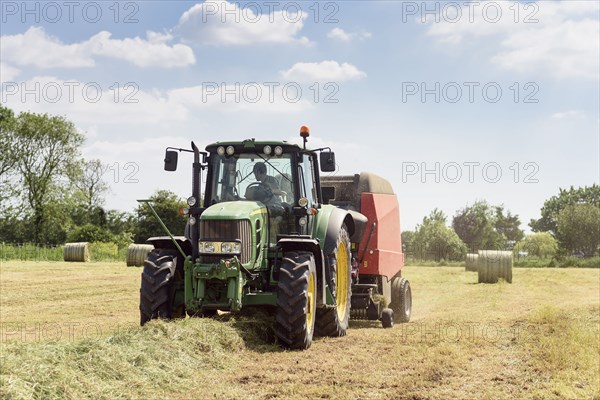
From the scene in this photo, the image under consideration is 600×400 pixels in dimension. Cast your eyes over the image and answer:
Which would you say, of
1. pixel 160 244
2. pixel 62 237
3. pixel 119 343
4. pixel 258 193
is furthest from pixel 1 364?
pixel 62 237

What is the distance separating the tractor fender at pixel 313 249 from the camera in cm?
890

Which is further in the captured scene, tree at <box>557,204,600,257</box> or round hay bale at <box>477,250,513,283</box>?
tree at <box>557,204,600,257</box>

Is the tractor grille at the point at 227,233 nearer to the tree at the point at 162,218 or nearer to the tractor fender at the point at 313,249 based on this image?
the tractor fender at the point at 313,249

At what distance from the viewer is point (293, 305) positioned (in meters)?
8.33

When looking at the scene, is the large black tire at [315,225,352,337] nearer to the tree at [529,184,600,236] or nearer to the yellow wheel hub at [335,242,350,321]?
the yellow wheel hub at [335,242,350,321]

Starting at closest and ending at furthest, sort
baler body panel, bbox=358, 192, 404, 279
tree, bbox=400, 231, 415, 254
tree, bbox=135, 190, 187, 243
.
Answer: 1. baler body panel, bbox=358, 192, 404, 279
2. tree, bbox=135, 190, 187, 243
3. tree, bbox=400, 231, 415, 254

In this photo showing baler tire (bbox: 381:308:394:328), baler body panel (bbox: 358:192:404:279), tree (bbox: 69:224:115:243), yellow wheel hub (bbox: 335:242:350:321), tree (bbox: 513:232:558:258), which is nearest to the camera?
yellow wheel hub (bbox: 335:242:350:321)

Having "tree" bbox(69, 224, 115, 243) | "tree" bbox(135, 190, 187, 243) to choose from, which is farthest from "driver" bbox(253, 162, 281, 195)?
"tree" bbox(135, 190, 187, 243)

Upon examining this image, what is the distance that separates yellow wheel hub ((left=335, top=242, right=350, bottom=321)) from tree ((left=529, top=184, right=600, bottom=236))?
89062mm

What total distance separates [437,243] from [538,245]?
1300 cm

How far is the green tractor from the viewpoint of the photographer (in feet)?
27.8

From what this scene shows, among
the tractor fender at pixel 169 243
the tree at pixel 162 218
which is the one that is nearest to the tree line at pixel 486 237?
the tree at pixel 162 218

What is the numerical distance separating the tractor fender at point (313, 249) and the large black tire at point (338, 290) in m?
0.24

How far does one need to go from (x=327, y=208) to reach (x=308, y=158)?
885 millimetres
